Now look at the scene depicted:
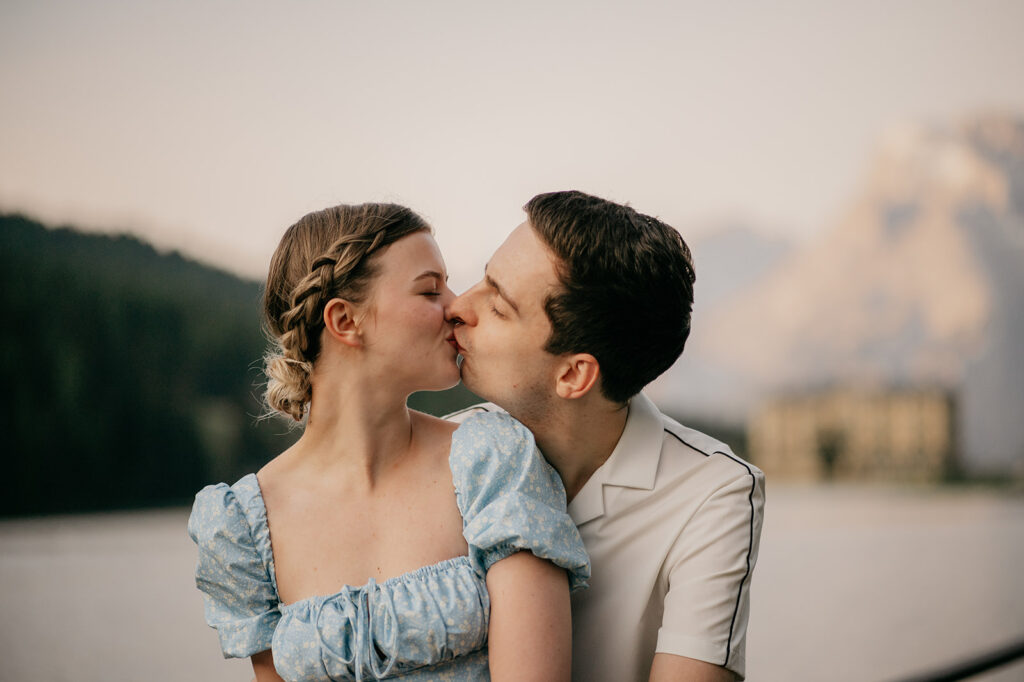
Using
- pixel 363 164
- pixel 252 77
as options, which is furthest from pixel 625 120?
pixel 252 77

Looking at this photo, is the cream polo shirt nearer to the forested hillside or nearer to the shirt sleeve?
the shirt sleeve

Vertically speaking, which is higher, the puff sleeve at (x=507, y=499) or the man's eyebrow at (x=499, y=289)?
the man's eyebrow at (x=499, y=289)

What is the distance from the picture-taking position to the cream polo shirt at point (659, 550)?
1.33m

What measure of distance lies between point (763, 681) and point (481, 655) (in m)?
7.35

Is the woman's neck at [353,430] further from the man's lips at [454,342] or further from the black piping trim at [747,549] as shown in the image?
the black piping trim at [747,549]

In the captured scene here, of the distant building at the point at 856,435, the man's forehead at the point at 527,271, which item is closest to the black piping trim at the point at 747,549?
the man's forehead at the point at 527,271

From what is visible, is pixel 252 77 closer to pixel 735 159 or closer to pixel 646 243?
pixel 735 159

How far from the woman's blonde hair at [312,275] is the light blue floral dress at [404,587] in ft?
0.57

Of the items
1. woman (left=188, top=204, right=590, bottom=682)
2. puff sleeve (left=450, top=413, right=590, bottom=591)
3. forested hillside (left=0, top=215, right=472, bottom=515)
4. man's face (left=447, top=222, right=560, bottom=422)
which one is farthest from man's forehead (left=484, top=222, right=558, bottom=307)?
forested hillside (left=0, top=215, right=472, bottom=515)

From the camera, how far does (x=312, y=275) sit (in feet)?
4.04

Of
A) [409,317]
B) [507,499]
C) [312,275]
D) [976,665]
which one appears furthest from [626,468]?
[976,665]

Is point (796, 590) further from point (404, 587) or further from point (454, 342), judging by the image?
point (404, 587)

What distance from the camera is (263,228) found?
25.9 ft

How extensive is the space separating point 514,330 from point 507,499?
32cm
